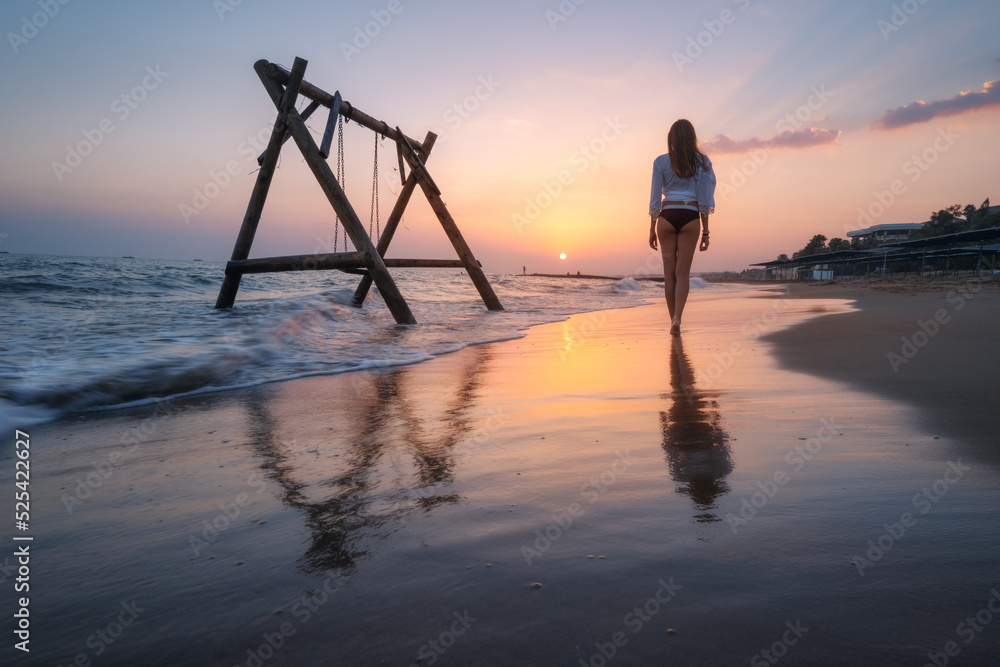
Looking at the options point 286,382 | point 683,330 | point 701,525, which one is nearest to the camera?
point 701,525

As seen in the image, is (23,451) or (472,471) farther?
(23,451)

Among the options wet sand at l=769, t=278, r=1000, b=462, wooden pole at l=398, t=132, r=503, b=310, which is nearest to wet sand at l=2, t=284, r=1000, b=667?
wet sand at l=769, t=278, r=1000, b=462

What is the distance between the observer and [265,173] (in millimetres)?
7316

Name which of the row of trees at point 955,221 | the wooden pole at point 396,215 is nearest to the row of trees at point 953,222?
the row of trees at point 955,221

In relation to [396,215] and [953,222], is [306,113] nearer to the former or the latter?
[396,215]

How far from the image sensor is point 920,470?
1479mm

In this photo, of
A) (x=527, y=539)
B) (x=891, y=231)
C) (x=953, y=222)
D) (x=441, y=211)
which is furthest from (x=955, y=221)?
(x=527, y=539)

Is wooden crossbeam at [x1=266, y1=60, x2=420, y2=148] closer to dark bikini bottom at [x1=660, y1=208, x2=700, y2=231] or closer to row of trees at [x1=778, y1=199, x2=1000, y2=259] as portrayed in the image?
dark bikini bottom at [x1=660, y1=208, x2=700, y2=231]

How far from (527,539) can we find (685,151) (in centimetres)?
502

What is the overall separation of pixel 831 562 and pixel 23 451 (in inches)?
112

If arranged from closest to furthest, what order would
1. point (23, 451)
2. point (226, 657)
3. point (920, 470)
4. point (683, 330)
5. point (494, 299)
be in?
1. point (226, 657)
2. point (920, 470)
3. point (23, 451)
4. point (683, 330)
5. point (494, 299)

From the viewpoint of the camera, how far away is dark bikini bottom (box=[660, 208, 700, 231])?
17.5 feet

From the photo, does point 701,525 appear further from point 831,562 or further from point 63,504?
point 63,504

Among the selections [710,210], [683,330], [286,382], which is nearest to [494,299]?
[683,330]
